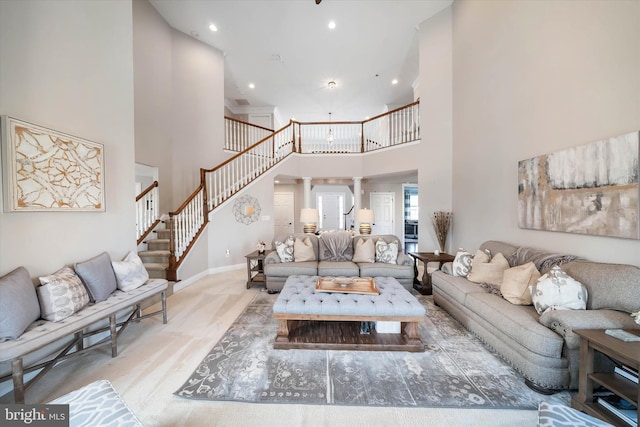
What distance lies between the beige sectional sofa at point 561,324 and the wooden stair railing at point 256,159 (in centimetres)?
416

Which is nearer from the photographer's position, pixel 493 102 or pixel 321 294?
pixel 321 294

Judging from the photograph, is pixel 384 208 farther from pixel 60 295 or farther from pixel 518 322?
pixel 60 295

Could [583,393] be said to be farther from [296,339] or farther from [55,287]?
[55,287]

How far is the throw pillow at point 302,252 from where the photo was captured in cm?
426

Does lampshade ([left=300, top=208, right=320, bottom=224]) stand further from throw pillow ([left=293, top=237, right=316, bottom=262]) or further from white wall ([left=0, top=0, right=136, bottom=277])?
white wall ([left=0, top=0, right=136, bottom=277])

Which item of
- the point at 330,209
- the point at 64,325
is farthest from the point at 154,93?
the point at 330,209

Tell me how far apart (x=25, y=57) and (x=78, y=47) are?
0.55 m

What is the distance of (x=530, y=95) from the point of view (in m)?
3.03

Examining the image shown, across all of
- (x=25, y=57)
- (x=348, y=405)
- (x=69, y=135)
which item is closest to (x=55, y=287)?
(x=69, y=135)

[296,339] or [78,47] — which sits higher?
[78,47]

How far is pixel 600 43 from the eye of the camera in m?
2.23

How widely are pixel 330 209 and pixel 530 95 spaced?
26.3 ft

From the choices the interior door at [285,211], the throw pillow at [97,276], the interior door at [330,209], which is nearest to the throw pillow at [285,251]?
the throw pillow at [97,276]

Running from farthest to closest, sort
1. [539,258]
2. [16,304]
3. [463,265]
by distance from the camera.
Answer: [463,265]
[539,258]
[16,304]
